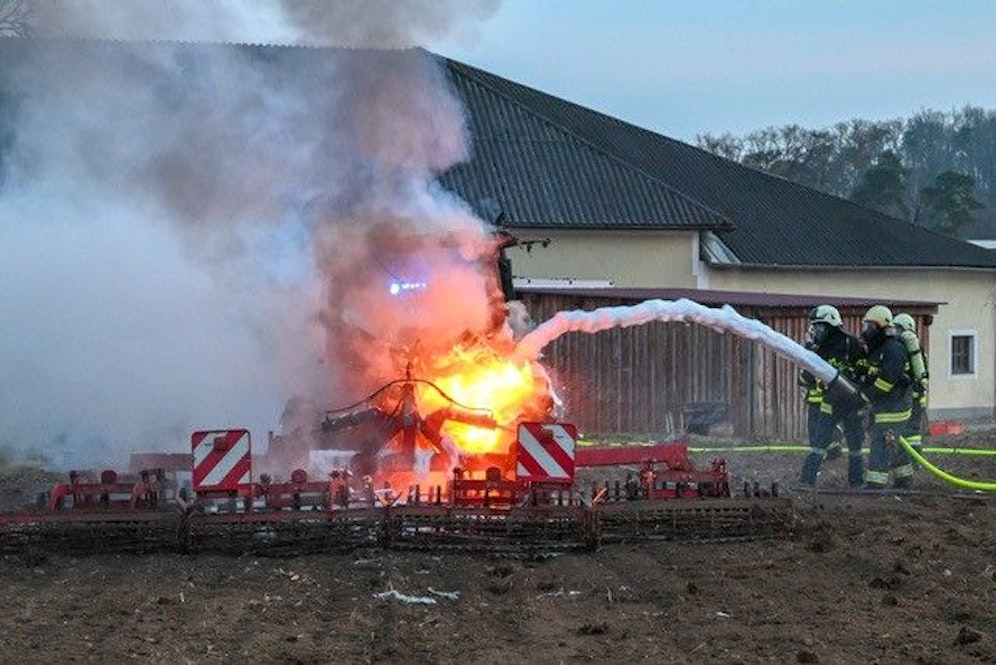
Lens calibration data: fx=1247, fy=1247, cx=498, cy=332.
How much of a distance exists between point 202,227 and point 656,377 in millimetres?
9119

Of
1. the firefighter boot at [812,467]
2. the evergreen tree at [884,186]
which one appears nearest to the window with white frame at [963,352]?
the firefighter boot at [812,467]

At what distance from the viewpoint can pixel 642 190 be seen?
27.6 metres

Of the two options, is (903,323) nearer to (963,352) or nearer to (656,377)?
(656,377)

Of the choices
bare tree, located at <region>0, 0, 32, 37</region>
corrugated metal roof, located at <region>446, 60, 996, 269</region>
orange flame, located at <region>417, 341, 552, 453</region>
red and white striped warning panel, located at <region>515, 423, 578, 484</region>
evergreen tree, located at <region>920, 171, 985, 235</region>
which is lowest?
red and white striped warning panel, located at <region>515, 423, 578, 484</region>

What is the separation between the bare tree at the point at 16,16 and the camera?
38.9 ft

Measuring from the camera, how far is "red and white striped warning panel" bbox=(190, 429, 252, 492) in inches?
360

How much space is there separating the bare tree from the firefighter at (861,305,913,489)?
9.02 metres

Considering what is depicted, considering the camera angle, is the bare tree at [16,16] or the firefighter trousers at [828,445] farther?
the firefighter trousers at [828,445]

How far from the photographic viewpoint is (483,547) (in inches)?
347

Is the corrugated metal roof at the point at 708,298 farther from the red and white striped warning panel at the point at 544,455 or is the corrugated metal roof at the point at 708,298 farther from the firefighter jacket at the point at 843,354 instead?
the red and white striped warning panel at the point at 544,455

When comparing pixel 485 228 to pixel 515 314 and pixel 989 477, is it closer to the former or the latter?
pixel 515 314

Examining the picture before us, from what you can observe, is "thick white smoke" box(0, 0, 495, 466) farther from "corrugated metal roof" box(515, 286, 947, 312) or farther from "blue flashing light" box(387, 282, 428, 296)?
"corrugated metal roof" box(515, 286, 947, 312)

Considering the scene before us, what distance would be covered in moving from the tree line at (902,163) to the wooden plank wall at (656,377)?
2554 centimetres

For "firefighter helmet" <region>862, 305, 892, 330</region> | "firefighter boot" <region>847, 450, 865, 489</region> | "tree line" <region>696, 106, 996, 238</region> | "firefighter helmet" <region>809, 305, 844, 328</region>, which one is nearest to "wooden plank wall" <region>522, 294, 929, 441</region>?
"firefighter helmet" <region>809, 305, 844, 328</region>
